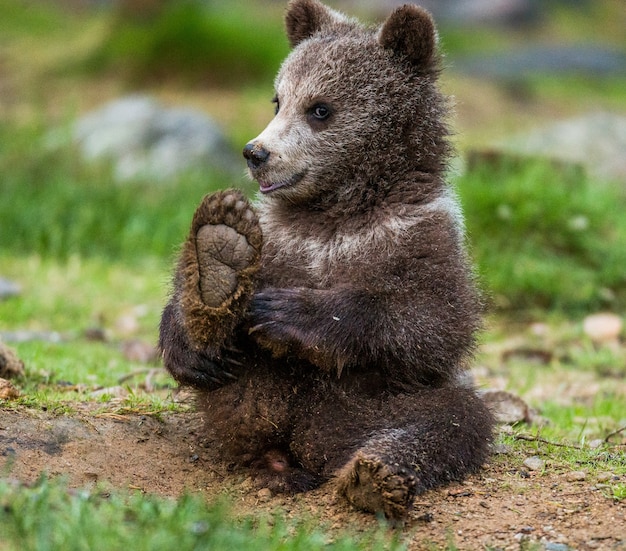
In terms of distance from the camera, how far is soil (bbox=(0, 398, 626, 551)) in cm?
401

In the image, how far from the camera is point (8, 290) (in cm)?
924

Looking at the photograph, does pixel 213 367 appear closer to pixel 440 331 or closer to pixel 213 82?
pixel 440 331

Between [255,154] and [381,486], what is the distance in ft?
5.42

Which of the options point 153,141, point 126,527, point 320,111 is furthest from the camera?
point 153,141

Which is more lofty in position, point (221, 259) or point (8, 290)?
point (221, 259)

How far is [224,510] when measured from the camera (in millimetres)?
3557

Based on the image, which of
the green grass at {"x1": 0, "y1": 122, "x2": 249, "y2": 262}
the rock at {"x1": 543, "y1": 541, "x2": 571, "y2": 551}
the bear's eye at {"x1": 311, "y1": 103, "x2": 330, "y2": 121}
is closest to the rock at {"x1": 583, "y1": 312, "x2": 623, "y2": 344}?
the green grass at {"x1": 0, "y1": 122, "x2": 249, "y2": 262}

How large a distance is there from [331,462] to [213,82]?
1360cm

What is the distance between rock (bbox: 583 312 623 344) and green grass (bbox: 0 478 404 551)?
5.54 metres

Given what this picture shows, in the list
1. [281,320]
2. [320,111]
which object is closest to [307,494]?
[281,320]

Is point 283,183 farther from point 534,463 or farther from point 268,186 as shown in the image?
point 534,463

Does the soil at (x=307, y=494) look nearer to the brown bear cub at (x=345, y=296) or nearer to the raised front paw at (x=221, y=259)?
the brown bear cub at (x=345, y=296)

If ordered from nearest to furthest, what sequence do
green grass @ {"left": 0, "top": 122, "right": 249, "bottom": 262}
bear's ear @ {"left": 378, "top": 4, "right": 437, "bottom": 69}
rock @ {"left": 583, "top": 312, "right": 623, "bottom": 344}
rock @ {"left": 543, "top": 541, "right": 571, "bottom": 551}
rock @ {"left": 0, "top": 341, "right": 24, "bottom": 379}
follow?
1. rock @ {"left": 543, "top": 541, "right": 571, "bottom": 551}
2. bear's ear @ {"left": 378, "top": 4, "right": 437, "bottom": 69}
3. rock @ {"left": 0, "top": 341, "right": 24, "bottom": 379}
4. rock @ {"left": 583, "top": 312, "right": 623, "bottom": 344}
5. green grass @ {"left": 0, "top": 122, "right": 249, "bottom": 262}

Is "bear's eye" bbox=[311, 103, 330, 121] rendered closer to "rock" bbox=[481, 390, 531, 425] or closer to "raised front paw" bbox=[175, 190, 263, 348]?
"raised front paw" bbox=[175, 190, 263, 348]
